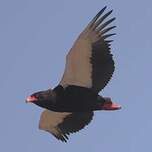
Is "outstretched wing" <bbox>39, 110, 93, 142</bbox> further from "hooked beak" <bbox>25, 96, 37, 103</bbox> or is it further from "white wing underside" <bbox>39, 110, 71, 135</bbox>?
"hooked beak" <bbox>25, 96, 37, 103</bbox>

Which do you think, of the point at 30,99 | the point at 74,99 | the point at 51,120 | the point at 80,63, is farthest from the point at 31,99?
the point at 51,120

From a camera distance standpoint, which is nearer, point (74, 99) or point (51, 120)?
point (74, 99)

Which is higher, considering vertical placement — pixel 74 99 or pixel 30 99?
A: pixel 30 99

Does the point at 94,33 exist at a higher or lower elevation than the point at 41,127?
higher

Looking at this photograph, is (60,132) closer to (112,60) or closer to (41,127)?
(41,127)

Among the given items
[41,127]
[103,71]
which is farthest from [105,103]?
[41,127]

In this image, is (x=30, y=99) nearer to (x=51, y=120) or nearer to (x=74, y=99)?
(x=74, y=99)

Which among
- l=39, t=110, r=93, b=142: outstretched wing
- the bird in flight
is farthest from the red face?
l=39, t=110, r=93, b=142: outstretched wing

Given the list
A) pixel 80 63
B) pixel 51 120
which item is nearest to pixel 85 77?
pixel 80 63

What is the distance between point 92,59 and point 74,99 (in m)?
1.35

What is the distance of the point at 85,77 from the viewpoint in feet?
94.2

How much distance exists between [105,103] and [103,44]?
1697 millimetres

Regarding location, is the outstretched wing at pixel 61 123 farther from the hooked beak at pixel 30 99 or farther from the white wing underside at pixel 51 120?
the hooked beak at pixel 30 99

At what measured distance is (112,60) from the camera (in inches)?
1109
